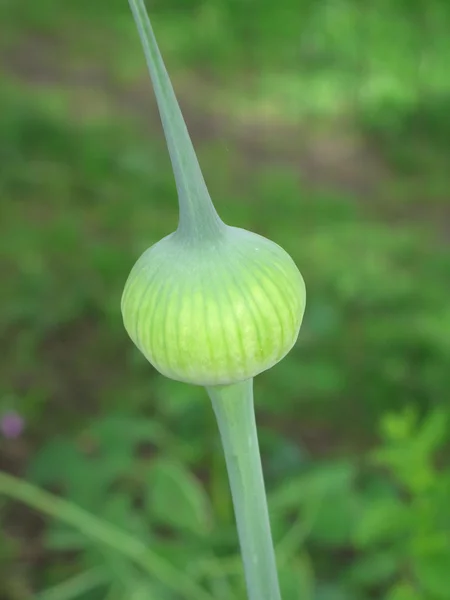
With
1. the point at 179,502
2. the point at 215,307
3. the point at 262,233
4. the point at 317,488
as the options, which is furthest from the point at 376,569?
the point at 262,233

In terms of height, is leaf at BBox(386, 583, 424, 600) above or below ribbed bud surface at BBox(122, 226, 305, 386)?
below

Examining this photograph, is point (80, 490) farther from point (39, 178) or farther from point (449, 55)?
point (449, 55)

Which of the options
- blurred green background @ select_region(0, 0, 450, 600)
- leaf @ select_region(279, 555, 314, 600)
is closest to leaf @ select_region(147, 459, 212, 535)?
blurred green background @ select_region(0, 0, 450, 600)

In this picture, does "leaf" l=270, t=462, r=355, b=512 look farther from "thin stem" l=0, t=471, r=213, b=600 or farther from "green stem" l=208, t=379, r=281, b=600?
"green stem" l=208, t=379, r=281, b=600

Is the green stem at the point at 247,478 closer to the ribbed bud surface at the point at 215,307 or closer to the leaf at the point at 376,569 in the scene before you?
the ribbed bud surface at the point at 215,307

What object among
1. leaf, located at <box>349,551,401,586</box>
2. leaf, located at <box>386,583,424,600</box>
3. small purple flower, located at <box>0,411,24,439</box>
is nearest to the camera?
leaf, located at <box>386,583,424,600</box>

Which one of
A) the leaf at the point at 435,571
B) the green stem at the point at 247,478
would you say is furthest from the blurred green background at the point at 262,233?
the green stem at the point at 247,478

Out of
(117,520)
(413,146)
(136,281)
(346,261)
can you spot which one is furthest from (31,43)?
(136,281)
